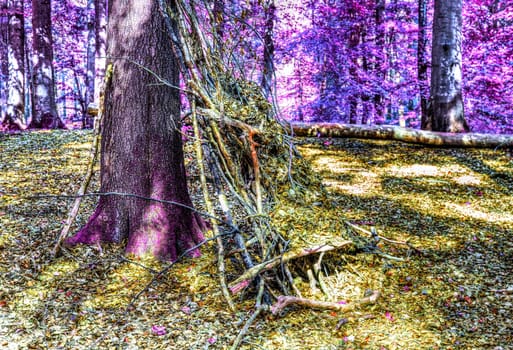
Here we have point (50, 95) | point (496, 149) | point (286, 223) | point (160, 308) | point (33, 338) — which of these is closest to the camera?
point (33, 338)

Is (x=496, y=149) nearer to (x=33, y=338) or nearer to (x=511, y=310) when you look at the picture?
(x=511, y=310)

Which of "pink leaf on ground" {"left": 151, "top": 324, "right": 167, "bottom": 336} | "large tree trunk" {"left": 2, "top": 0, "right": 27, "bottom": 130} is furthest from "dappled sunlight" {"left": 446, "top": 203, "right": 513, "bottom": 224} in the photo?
"large tree trunk" {"left": 2, "top": 0, "right": 27, "bottom": 130}

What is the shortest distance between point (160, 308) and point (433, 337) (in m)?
1.45

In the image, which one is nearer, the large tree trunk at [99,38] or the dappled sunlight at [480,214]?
the dappled sunlight at [480,214]

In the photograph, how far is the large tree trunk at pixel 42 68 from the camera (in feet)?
Result: 28.2

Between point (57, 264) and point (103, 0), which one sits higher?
point (103, 0)

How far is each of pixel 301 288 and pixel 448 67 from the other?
16.4 ft

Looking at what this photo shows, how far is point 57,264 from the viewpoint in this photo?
2.59 meters

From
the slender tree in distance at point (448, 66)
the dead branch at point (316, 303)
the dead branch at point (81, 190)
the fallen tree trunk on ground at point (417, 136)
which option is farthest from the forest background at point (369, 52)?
the dead branch at point (316, 303)

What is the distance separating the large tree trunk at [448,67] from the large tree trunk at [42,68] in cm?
777

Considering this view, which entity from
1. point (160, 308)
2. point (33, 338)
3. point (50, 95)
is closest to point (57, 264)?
point (33, 338)

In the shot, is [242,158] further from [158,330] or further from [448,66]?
[448,66]

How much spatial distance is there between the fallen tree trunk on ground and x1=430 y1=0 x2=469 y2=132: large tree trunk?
→ 262mm

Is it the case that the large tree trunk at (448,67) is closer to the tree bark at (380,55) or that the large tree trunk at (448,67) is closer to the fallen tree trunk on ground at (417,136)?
the fallen tree trunk on ground at (417,136)
